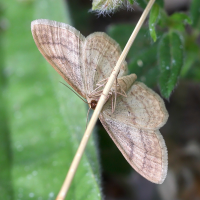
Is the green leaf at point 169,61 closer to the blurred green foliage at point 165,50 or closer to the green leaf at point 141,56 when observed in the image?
the blurred green foliage at point 165,50

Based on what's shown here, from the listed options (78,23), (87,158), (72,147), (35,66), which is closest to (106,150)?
(72,147)

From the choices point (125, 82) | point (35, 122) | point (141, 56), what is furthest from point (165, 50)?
point (35, 122)

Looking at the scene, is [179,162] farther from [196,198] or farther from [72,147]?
[72,147]

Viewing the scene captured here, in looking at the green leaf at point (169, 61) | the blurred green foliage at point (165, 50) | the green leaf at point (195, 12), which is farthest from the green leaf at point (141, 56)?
the green leaf at point (195, 12)

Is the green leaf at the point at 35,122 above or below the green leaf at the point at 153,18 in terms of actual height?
below

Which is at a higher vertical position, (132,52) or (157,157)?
(132,52)

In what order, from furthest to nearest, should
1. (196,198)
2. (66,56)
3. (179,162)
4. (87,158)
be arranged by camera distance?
(179,162) → (196,198) → (87,158) → (66,56)
